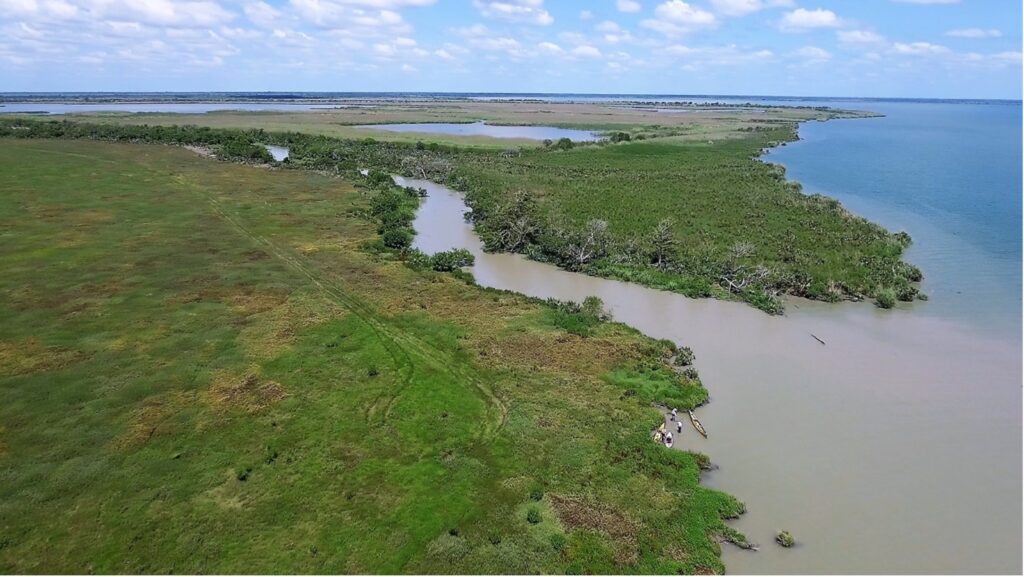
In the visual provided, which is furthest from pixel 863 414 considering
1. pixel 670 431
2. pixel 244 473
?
pixel 244 473

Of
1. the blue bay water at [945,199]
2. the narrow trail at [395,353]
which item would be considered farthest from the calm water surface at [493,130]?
the narrow trail at [395,353]

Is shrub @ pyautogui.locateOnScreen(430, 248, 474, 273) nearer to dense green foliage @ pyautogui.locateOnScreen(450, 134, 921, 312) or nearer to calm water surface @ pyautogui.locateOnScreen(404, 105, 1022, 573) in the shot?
calm water surface @ pyautogui.locateOnScreen(404, 105, 1022, 573)

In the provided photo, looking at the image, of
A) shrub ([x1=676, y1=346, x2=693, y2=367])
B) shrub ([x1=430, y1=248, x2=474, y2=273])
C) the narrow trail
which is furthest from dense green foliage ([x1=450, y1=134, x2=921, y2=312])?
the narrow trail

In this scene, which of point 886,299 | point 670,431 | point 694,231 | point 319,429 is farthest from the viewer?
point 694,231

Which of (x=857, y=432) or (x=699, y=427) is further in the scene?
(x=699, y=427)

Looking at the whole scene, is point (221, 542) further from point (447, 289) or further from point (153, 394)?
point (447, 289)

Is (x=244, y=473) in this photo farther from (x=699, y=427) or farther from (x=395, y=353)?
(x=699, y=427)

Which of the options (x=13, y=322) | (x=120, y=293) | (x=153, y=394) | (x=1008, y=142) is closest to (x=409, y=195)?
(x=120, y=293)
